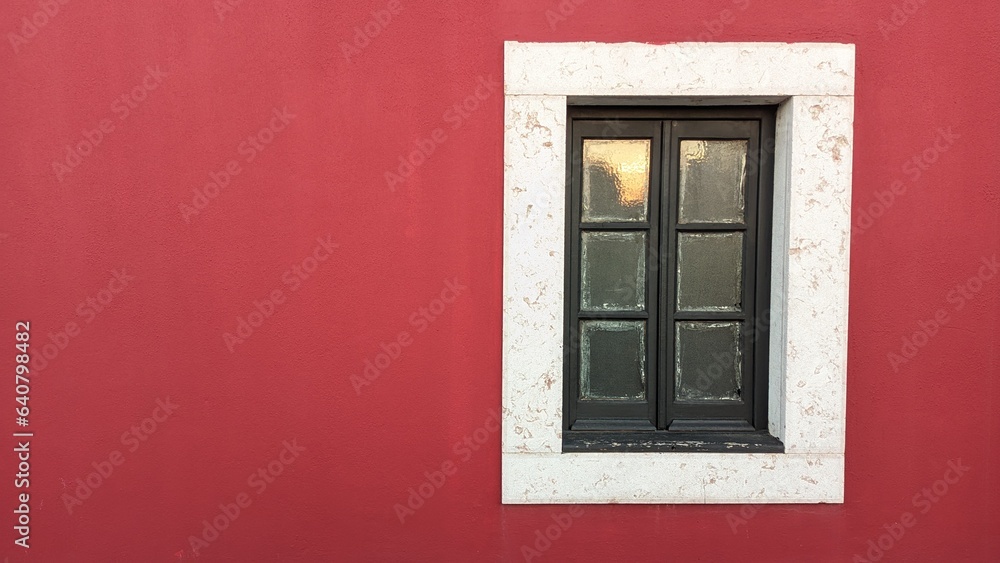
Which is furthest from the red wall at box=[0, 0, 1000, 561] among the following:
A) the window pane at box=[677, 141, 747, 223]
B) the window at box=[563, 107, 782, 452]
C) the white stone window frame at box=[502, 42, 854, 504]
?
the window pane at box=[677, 141, 747, 223]

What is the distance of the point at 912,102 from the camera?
8.99 feet

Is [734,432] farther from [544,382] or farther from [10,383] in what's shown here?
[10,383]

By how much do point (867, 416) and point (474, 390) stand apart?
1761 millimetres

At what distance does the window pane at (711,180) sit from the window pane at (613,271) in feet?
0.88

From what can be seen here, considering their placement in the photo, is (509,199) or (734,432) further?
(734,432)

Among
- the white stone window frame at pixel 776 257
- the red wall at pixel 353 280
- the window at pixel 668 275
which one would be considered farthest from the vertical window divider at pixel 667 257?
the red wall at pixel 353 280

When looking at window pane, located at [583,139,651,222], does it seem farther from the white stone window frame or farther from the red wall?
the red wall

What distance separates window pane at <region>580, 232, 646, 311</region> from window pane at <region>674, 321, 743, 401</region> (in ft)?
0.90

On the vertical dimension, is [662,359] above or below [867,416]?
above

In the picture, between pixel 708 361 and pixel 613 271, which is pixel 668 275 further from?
pixel 708 361

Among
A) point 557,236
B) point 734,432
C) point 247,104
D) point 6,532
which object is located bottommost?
point 6,532

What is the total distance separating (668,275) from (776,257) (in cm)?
49

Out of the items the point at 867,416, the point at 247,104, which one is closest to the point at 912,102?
the point at 867,416

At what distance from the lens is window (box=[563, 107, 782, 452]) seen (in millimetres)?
2895
